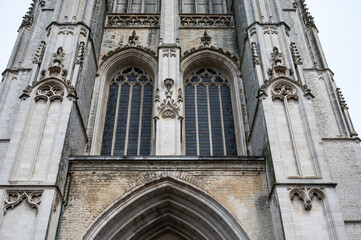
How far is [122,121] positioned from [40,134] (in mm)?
3740

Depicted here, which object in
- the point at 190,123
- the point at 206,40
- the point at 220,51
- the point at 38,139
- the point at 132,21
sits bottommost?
the point at 38,139

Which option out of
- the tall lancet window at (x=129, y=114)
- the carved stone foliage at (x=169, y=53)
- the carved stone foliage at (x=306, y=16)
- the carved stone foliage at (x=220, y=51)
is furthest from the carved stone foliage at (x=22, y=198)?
the carved stone foliage at (x=306, y=16)

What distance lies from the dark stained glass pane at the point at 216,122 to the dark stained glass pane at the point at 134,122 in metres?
2.49

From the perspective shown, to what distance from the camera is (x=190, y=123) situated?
13.8m

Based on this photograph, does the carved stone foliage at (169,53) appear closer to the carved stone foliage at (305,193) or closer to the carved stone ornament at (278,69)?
the carved stone ornament at (278,69)

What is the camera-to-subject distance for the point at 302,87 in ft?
38.3

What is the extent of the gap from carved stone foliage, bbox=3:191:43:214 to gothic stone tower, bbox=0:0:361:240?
1.0 inches

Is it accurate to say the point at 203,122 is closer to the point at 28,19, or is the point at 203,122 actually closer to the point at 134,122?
the point at 134,122

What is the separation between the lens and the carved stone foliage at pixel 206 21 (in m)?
16.6

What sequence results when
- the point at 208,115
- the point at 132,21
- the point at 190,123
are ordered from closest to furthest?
the point at 190,123 < the point at 208,115 < the point at 132,21

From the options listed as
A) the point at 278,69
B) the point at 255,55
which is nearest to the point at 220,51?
the point at 255,55

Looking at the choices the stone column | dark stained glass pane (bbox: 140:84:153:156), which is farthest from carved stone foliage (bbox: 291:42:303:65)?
dark stained glass pane (bbox: 140:84:153:156)

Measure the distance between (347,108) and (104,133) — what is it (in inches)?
311

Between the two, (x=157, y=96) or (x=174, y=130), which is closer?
(x=174, y=130)
